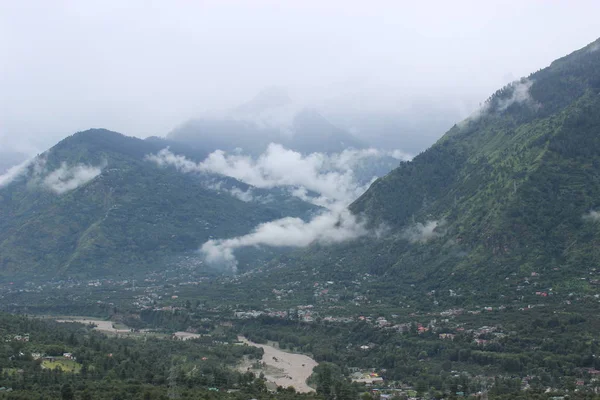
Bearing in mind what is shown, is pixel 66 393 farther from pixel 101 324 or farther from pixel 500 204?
pixel 500 204

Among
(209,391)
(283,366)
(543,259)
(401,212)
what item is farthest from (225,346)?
(401,212)

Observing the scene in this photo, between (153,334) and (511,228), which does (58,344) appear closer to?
(153,334)

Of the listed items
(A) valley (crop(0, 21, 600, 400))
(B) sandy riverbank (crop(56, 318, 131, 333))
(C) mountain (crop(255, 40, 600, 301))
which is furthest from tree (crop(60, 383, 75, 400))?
(C) mountain (crop(255, 40, 600, 301))

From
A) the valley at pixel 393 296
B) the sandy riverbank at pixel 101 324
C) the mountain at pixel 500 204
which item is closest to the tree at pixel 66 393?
the valley at pixel 393 296

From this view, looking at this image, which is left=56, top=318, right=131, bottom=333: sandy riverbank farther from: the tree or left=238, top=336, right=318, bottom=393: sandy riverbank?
the tree

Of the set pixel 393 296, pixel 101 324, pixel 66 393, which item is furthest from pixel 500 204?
pixel 66 393

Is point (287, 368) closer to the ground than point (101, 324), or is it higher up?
closer to the ground
